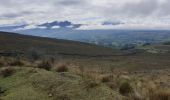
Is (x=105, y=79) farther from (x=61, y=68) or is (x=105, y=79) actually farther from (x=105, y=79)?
(x=61, y=68)

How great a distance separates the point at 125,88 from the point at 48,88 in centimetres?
258

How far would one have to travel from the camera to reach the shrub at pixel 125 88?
9.83 m

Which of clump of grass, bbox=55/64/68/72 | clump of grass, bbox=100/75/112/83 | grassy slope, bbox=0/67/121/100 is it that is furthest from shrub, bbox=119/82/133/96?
clump of grass, bbox=55/64/68/72

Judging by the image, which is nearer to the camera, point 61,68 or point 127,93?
point 127,93

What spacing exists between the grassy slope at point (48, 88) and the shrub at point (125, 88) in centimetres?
33

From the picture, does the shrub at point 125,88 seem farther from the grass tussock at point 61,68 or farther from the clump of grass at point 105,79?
the grass tussock at point 61,68

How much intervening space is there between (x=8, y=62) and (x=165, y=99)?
440 inches

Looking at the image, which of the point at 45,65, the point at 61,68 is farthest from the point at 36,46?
the point at 61,68

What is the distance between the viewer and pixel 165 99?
27.4 ft

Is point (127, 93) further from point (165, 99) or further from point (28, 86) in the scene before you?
point (28, 86)

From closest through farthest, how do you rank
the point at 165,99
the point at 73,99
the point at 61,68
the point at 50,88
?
the point at 165,99 → the point at 73,99 → the point at 50,88 → the point at 61,68

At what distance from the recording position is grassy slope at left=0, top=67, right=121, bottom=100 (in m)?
9.62

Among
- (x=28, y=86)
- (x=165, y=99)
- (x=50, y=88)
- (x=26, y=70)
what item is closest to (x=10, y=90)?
(x=28, y=86)

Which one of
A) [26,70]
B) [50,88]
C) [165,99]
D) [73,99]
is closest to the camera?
[165,99]
